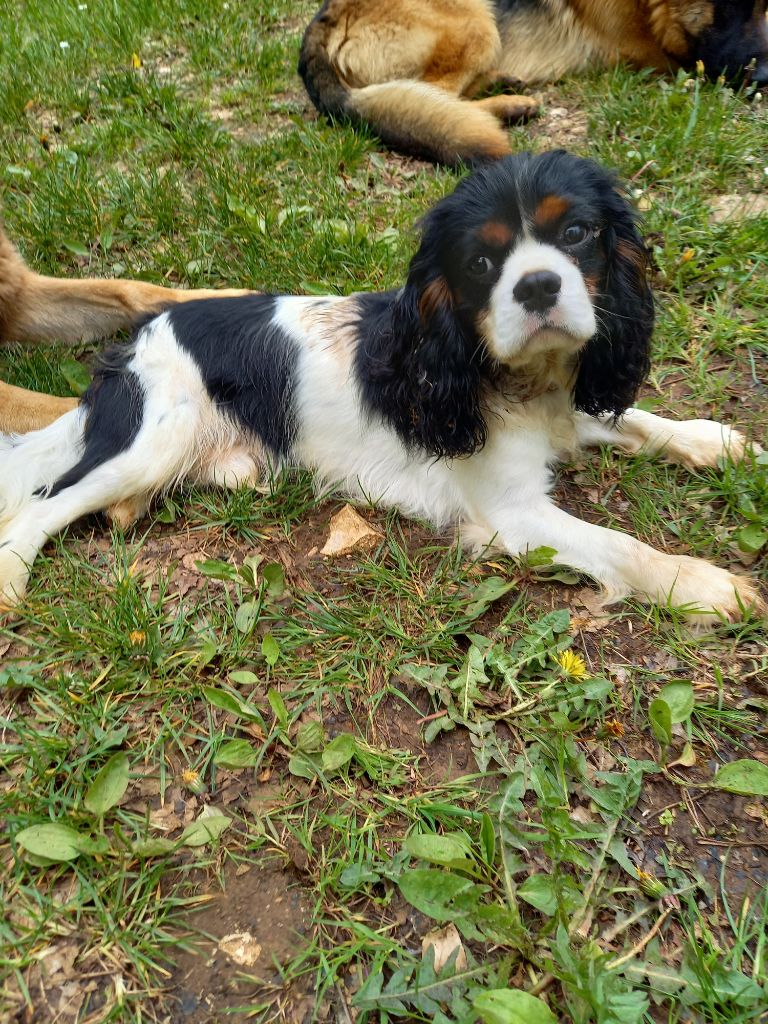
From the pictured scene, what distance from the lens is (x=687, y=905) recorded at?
1.49m

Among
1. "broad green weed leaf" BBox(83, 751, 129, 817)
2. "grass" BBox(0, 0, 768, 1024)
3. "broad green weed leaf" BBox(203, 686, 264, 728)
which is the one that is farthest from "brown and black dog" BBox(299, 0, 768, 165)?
"broad green weed leaf" BBox(83, 751, 129, 817)

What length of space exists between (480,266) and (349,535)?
95cm

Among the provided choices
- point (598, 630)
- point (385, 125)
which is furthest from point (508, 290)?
point (385, 125)

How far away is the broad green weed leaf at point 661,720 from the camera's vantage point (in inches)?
67.7

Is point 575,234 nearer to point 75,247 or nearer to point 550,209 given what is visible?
point 550,209

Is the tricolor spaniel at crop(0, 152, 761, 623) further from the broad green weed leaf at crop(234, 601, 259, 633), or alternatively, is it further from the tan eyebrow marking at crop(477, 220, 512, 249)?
the broad green weed leaf at crop(234, 601, 259, 633)

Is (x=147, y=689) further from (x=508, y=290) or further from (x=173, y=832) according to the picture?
(x=508, y=290)

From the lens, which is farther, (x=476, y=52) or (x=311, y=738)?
(x=476, y=52)

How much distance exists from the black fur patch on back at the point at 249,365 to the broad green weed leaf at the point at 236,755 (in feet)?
3.78

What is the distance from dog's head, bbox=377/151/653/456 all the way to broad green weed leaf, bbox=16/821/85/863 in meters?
1.48

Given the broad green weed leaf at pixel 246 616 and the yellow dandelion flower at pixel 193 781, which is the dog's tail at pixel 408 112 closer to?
the broad green weed leaf at pixel 246 616

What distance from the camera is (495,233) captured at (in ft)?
6.41

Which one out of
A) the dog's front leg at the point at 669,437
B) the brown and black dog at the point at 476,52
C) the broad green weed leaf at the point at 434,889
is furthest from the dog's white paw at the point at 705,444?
the brown and black dog at the point at 476,52

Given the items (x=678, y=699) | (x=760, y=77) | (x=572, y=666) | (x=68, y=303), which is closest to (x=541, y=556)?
(x=572, y=666)
